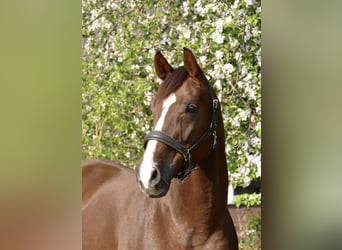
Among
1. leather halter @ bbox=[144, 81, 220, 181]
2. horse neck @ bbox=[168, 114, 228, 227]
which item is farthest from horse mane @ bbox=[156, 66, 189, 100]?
horse neck @ bbox=[168, 114, 228, 227]

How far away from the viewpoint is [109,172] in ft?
6.55

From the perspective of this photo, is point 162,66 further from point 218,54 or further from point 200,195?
point 200,195

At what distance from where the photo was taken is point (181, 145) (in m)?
1.44

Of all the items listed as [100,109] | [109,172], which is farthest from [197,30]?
[109,172]

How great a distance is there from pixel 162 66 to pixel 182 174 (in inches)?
15.5

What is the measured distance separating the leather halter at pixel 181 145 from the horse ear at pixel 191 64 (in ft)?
0.23

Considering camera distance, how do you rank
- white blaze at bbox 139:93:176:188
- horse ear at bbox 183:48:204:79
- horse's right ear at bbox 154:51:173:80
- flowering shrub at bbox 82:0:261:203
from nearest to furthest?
white blaze at bbox 139:93:176:188 < horse ear at bbox 183:48:204:79 < horse's right ear at bbox 154:51:173:80 < flowering shrub at bbox 82:0:261:203

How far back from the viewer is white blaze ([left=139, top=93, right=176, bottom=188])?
1370 millimetres

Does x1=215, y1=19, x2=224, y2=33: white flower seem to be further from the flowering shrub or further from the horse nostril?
the horse nostril

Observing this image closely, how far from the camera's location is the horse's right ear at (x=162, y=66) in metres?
1.60

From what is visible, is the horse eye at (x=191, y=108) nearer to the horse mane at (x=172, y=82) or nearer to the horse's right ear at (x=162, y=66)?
the horse mane at (x=172, y=82)

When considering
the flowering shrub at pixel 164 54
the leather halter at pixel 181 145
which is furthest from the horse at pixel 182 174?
the flowering shrub at pixel 164 54
